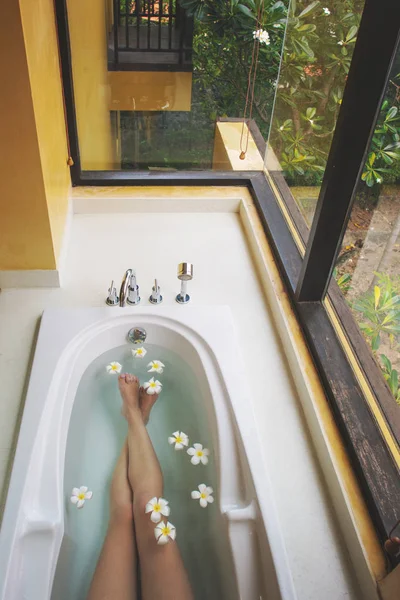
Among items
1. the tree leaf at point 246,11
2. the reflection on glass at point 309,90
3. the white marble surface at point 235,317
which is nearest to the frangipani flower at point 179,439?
the white marble surface at point 235,317

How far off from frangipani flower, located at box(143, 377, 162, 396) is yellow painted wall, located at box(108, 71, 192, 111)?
1367mm

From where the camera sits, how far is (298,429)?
1675 millimetres

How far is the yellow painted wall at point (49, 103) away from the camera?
5.52 feet

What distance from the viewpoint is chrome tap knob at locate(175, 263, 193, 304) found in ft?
6.28

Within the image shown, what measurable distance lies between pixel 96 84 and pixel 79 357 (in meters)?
1.32

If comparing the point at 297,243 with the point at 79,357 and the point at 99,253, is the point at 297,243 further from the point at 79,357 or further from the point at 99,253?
the point at 79,357

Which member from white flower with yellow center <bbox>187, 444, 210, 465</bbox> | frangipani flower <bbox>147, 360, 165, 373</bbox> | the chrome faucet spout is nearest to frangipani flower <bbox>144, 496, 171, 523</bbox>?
white flower with yellow center <bbox>187, 444, 210, 465</bbox>

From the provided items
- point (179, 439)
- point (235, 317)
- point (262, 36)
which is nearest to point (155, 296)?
point (235, 317)

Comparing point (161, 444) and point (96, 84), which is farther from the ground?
point (96, 84)

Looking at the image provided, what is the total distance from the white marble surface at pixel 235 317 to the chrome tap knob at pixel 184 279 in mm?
48

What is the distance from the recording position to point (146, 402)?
182 centimetres

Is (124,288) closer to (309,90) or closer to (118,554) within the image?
(118,554)

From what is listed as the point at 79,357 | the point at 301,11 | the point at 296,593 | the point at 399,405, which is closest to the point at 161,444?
the point at 79,357

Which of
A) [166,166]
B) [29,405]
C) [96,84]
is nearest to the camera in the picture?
[29,405]
